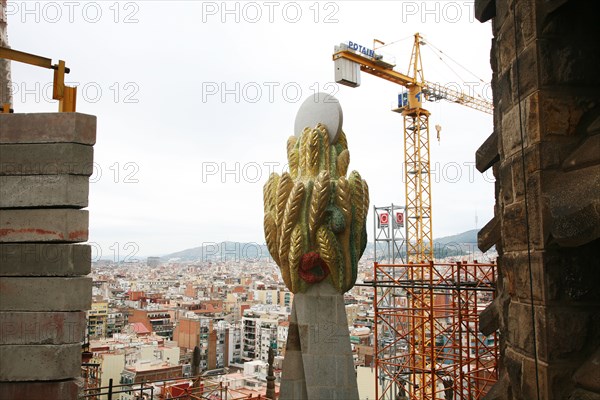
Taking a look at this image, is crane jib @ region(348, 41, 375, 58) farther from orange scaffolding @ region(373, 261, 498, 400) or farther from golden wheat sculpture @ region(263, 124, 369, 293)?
golden wheat sculpture @ region(263, 124, 369, 293)

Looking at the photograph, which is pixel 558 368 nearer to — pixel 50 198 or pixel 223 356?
pixel 50 198

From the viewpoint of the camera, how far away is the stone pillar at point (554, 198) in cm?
198

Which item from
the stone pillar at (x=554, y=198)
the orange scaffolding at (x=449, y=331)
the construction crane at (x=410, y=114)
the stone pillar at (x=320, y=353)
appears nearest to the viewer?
the stone pillar at (x=554, y=198)

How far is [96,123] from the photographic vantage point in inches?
176

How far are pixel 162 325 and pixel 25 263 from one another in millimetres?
53821

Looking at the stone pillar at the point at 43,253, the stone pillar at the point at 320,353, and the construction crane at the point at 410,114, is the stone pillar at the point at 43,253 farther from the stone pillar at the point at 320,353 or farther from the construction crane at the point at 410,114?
the construction crane at the point at 410,114

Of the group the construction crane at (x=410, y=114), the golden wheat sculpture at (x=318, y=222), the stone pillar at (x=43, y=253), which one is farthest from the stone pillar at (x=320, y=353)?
the construction crane at (x=410, y=114)

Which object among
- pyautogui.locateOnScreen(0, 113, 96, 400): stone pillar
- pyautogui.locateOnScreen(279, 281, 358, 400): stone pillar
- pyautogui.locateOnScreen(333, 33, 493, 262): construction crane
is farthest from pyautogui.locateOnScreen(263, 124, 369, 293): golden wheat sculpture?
pyautogui.locateOnScreen(333, 33, 493, 262): construction crane

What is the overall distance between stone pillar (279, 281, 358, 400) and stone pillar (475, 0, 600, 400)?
13.6 feet

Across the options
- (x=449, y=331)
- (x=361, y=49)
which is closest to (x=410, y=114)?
(x=361, y=49)

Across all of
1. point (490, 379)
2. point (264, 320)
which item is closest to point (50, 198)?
point (490, 379)

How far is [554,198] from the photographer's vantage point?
2031 millimetres

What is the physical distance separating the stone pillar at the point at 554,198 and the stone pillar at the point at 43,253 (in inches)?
134

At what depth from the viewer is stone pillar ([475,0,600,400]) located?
1978 mm
